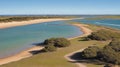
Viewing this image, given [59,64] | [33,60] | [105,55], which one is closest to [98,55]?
[105,55]

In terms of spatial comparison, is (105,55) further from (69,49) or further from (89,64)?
(69,49)

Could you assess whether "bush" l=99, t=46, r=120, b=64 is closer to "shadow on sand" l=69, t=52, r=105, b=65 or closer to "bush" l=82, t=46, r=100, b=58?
"shadow on sand" l=69, t=52, r=105, b=65

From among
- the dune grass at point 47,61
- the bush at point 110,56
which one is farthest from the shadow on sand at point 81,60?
the dune grass at point 47,61

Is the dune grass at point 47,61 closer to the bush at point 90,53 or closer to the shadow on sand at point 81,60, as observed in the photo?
the shadow on sand at point 81,60

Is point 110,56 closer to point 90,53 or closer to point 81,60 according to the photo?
point 90,53

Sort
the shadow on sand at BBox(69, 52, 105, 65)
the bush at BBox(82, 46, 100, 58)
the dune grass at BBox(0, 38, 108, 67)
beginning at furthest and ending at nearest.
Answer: the bush at BBox(82, 46, 100, 58) < the shadow on sand at BBox(69, 52, 105, 65) < the dune grass at BBox(0, 38, 108, 67)

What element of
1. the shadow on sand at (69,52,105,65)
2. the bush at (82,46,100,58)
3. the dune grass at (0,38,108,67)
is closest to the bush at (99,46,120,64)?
the shadow on sand at (69,52,105,65)

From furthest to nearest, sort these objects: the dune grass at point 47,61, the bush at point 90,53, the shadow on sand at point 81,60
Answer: the bush at point 90,53 < the shadow on sand at point 81,60 < the dune grass at point 47,61

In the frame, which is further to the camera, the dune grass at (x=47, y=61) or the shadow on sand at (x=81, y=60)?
the shadow on sand at (x=81, y=60)

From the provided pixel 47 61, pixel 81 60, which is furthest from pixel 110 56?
pixel 47 61

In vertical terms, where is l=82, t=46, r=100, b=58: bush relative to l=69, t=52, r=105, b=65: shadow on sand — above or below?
above

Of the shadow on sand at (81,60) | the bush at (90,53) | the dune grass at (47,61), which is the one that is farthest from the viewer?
the bush at (90,53)
